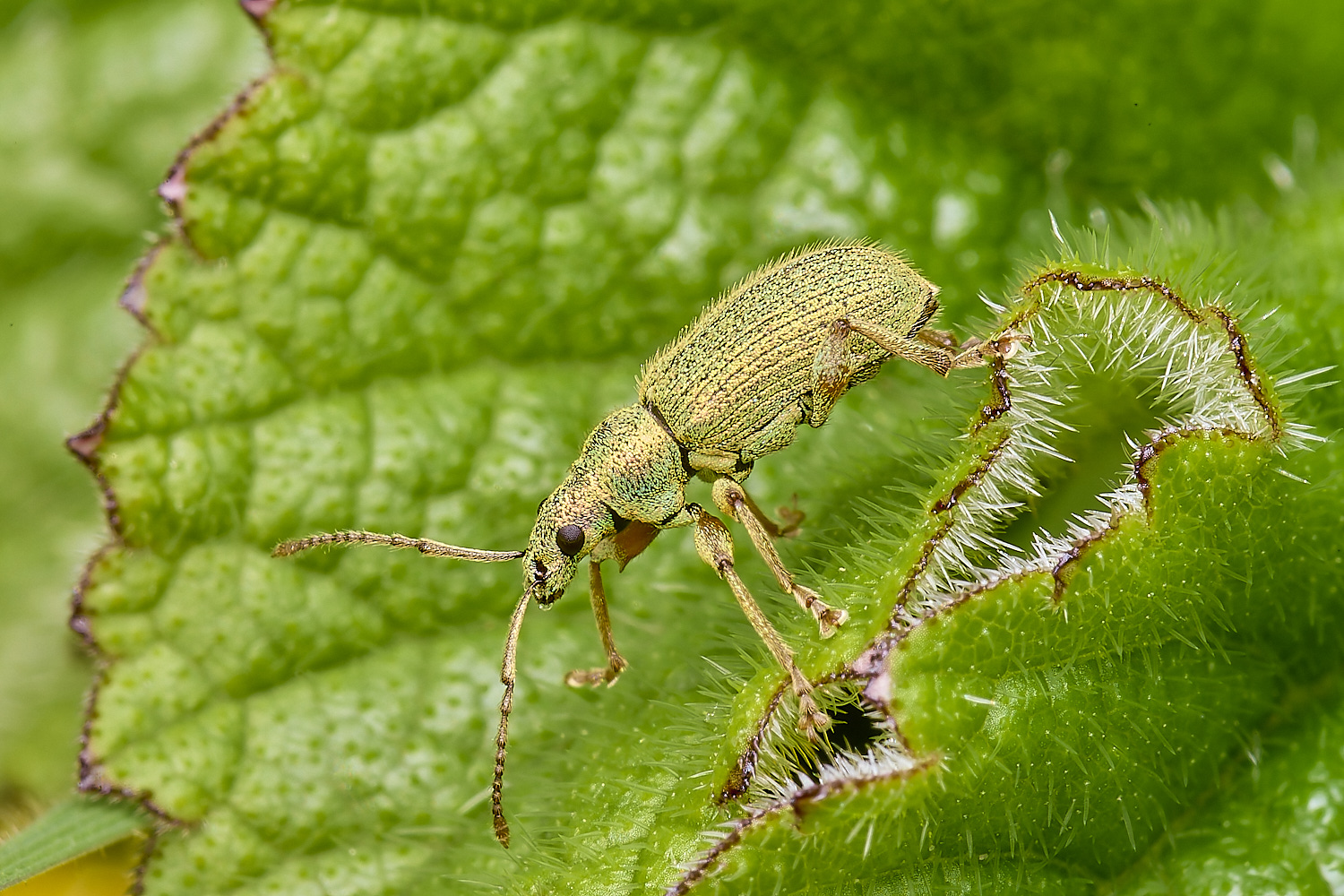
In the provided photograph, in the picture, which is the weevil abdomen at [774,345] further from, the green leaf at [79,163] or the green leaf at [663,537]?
the green leaf at [79,163]

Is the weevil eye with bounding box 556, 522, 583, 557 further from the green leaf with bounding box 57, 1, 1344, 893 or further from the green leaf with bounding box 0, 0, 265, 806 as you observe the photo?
the green leaf with bounding box 0, 0, 265, 806

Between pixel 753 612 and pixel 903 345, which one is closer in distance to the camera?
pixel 753 612

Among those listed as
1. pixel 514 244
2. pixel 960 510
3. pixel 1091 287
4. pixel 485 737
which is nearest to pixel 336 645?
pixel 485 737

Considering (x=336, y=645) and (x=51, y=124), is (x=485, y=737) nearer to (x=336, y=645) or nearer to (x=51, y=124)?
(x=336, y=645)

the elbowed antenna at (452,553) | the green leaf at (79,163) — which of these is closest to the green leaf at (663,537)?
the elbowed antenna at (452,553)

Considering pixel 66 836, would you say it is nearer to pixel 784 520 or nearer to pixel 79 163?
pixel 784 520

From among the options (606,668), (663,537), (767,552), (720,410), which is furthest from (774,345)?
(606,668)

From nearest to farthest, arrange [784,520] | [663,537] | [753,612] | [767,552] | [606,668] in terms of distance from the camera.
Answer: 1. [753,612]
2. [767,552]
3. [606,668]
4. [784,520]
5. [663,537]
